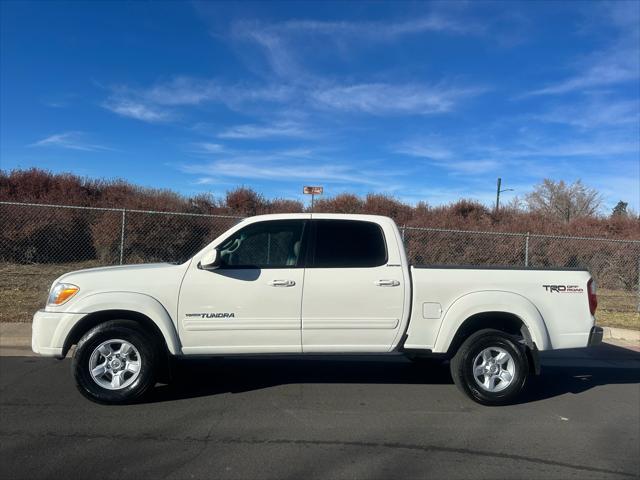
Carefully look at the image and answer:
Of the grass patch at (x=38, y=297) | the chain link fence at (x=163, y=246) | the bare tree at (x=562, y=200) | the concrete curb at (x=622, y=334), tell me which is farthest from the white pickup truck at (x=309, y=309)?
the bare tree at (x=562, y=200)

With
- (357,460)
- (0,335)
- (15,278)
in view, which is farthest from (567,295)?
(15,278)

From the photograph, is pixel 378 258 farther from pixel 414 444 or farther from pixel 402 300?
pixel 414 444

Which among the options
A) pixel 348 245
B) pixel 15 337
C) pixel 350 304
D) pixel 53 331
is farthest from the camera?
pixel 15 337

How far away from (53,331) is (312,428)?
105 inches

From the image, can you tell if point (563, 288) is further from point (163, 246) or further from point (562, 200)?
point (562, 200)

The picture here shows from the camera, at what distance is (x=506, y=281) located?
550 cm

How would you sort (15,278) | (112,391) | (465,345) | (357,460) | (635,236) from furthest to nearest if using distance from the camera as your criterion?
(635,236)
(15,278)
(465,345)
(112,391)
(357,460)

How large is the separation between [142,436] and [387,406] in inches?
93.6

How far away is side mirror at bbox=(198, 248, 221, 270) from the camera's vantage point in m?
5.11

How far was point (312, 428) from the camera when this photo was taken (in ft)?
15.3

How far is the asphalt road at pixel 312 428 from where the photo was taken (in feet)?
12.7

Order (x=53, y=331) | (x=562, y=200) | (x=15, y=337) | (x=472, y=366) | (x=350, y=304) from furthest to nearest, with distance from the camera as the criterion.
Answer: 1. (x=562, y=200)
2. (x=15, y=337)
3. (x=472, y=366)
4. (x=350, y=304)
5. (x=53, y=331)

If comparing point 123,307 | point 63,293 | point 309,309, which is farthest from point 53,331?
point 309,309

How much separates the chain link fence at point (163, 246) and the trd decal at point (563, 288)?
274 inches
